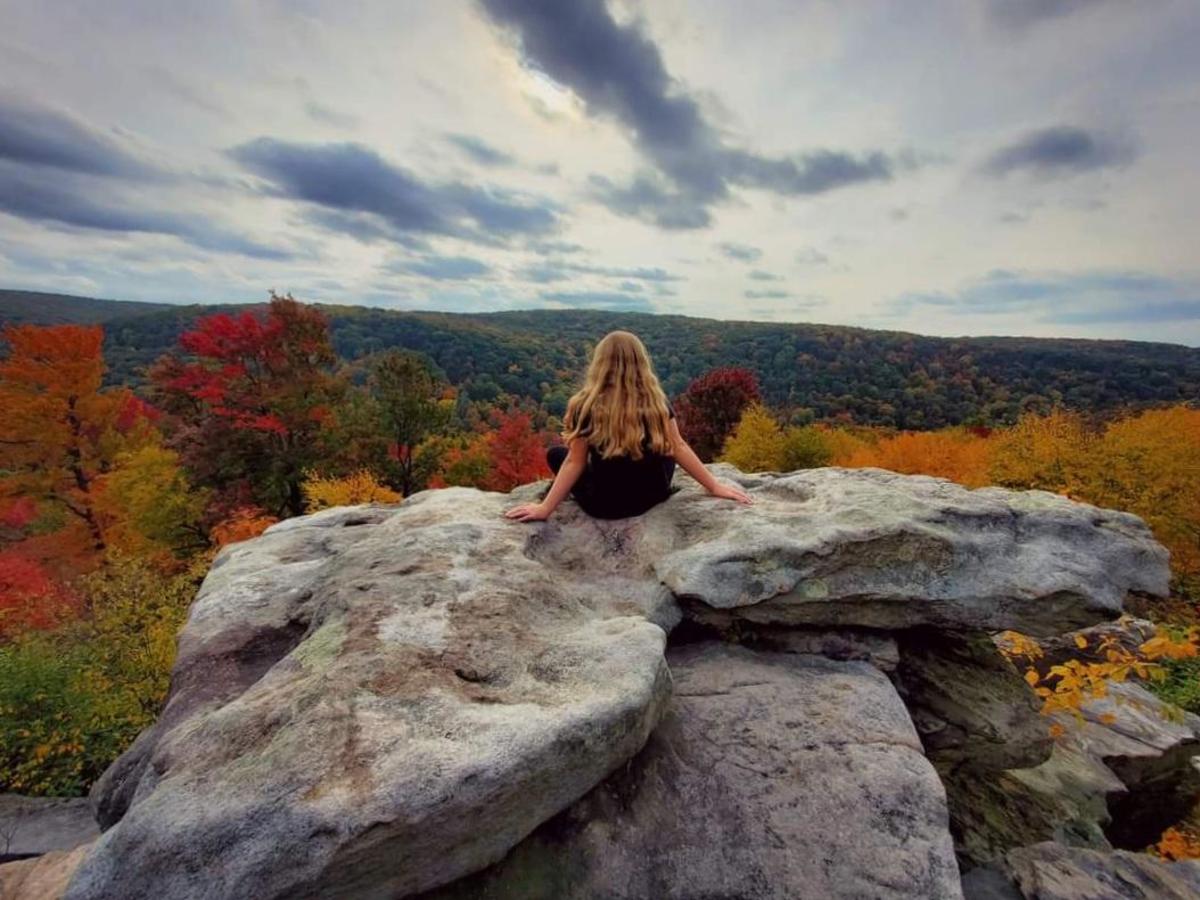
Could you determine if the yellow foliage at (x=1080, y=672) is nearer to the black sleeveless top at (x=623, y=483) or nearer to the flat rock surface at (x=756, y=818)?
the flat rock surface at (x=756, y=818)

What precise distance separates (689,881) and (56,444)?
3621 cm

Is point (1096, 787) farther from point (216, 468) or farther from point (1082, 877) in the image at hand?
point (216, 468)

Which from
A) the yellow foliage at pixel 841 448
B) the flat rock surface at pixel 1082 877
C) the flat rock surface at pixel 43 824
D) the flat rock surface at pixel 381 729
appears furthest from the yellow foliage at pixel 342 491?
the yellow foliage at pixel 841 448

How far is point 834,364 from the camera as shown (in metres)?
119

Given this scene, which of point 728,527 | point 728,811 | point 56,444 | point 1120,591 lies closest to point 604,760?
point 728,811

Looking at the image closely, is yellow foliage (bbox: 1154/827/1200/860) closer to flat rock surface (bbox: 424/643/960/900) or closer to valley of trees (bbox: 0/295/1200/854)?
valley of trees (bbox: 0/295/1200/854)

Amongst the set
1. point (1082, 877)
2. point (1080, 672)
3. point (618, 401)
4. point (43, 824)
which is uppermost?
point (618, 401)

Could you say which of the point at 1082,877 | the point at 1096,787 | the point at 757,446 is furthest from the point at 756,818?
the point at 757,446

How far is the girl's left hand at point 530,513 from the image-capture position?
7075 mm

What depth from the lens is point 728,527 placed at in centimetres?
665

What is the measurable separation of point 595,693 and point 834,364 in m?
128

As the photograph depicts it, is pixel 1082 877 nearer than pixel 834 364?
Yes

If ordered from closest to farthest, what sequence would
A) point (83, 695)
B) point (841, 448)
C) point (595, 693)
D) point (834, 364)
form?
1. point (595, 693)
2. point (83, 695)
3. point (841, 448)
4. point (834, 364)

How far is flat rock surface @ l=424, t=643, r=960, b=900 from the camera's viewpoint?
4.02 meters
